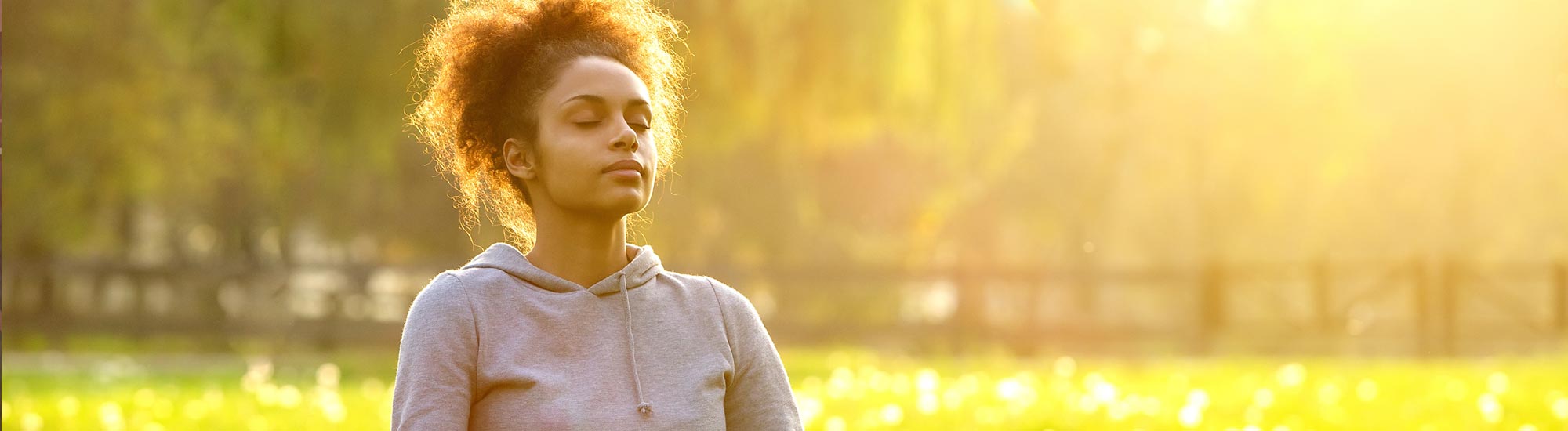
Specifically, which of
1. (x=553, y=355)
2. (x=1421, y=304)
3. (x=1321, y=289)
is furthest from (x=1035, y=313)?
(x=553, y=355)

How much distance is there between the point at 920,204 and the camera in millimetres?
24156

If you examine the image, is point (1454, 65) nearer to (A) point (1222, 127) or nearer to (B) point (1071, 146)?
(A) point (1222, 127)

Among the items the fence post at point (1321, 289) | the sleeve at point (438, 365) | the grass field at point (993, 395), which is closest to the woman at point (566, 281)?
the sleeve at point (438, 365)

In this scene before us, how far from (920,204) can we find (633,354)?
72.6 ft

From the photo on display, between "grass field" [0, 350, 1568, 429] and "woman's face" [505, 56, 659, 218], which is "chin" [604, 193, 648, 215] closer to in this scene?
"woman's face" [505, 56, 659, 218]

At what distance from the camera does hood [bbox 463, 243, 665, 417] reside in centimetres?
215

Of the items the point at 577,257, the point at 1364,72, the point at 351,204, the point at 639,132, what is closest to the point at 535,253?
the point at 577,257

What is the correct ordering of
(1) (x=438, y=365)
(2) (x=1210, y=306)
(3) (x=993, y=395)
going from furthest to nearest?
(2) (x=1210, y=306) < (3) (x=993, y=395) < (1) (x=438, y=365)

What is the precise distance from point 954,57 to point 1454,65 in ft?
59.3

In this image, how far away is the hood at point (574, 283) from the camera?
2.15 metres

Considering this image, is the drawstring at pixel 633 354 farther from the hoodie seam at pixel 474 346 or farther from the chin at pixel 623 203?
the hoodie seam at pixel 474 346

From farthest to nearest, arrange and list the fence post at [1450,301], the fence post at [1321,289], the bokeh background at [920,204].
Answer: the fence post at [1321,289] → the fence post at [1450,301] → the bokeh background at [920,204]

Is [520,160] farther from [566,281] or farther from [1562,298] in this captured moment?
[1562,298]

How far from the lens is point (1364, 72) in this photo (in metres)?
26.2
